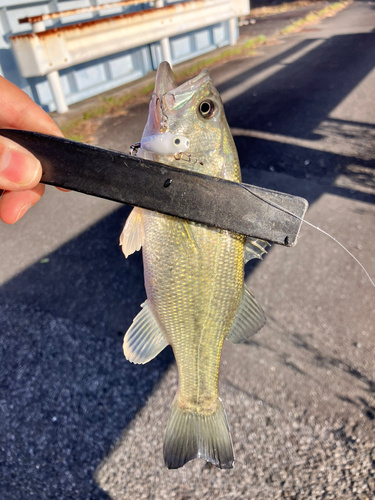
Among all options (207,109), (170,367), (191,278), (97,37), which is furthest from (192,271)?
(97,37)

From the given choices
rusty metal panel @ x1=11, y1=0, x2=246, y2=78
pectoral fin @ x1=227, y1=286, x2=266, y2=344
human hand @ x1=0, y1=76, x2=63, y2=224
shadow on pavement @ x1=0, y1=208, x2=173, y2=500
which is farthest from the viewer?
rusty metal panel @ x1=11, y1=0, x2=246, y2=78

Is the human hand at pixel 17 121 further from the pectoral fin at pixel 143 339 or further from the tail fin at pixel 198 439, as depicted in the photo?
the tail fin at pixel 198 439

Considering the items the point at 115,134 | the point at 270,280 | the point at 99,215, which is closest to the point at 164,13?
the point at 115,134

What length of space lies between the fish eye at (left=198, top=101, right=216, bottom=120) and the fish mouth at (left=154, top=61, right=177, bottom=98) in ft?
0.43

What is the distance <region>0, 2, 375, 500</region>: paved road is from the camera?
2.79 meters

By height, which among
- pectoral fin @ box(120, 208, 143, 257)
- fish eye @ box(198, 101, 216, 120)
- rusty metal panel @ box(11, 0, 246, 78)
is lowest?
rusty metal panel @ box(11, 0, 246, 78)

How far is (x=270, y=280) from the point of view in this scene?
4.25 metres

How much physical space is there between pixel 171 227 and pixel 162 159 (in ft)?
0.76

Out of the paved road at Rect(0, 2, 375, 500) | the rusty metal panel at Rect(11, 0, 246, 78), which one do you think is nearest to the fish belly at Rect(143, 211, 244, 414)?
the paved road at Rect(0, 2, 375, 500)

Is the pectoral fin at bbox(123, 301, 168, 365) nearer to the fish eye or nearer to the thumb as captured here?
the thumb

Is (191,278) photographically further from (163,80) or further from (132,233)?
(163,80)

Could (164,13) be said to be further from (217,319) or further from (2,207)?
(217,319)

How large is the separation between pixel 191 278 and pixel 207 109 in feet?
2.04

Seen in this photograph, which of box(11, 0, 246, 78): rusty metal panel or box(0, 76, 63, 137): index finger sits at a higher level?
box(0, 76, 63, 137): index finger
